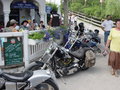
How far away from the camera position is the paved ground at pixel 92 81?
6.25 metres

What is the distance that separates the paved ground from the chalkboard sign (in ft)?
5.07

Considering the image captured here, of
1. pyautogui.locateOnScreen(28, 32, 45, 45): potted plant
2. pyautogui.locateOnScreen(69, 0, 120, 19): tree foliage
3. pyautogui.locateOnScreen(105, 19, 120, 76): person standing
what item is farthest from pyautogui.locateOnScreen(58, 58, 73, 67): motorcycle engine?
pyautogui.locateOnScreen(69, 0, 120, 19): tree foliage

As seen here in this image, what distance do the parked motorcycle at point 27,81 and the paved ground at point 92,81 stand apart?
125cm

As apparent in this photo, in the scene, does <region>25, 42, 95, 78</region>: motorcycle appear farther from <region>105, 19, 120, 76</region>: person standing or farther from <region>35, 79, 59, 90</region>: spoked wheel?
<region>35, 79, 59, 90</region>: spoked wheel

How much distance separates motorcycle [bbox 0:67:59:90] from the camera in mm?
4631

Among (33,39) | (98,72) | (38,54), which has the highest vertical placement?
(33,39)

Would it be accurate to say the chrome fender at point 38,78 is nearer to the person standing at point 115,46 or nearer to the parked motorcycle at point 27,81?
the parked motorcycle at point 27,81

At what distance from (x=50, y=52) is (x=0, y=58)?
1712 millimetres

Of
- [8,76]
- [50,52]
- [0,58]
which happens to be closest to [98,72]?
[50,52]

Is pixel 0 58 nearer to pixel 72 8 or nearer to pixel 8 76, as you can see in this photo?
pixel 8 76

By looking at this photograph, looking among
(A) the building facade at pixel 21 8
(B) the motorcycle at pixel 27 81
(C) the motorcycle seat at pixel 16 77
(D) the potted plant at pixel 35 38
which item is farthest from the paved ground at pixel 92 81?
(A) the building facade at pixel 21 8

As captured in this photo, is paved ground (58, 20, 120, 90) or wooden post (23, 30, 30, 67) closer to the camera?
paved ground (58, 20, 120, 90)

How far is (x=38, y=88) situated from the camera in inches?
197

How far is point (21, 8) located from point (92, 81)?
11.7 meters
